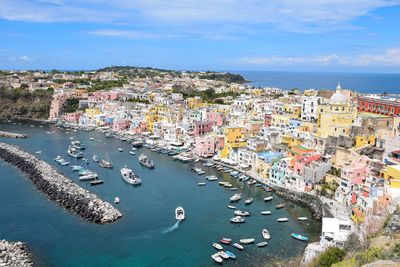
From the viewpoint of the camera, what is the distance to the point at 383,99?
119ft

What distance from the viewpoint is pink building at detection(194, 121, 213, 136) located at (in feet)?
138

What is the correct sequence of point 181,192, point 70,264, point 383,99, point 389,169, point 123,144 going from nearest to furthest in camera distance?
point 70,264
point 389,169
point 181,192
point 383,99
point 123,144

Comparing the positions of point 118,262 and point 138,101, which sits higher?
point 138,101

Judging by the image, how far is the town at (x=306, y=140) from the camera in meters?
20.8

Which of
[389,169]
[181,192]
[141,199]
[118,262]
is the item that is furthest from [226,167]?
[118,262]

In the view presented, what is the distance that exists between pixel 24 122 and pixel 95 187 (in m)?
36.5

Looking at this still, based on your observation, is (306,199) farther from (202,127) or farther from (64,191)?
(202,127)

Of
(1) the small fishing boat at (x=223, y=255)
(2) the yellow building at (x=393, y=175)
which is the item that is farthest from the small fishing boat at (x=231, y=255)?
(2) the yellow building at (x=393, y=175)

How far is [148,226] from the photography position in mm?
21438

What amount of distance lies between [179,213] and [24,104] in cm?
5074

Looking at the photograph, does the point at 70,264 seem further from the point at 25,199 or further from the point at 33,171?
the point at 33,171

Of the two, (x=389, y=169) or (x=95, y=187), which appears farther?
(x=95, y=187)

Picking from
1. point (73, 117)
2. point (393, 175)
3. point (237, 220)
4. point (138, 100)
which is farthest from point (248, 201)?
point (73, 117)

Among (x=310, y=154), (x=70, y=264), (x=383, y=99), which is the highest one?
(x=383, y=99)
